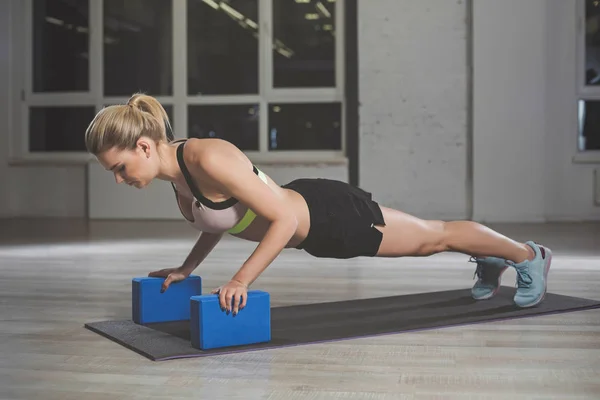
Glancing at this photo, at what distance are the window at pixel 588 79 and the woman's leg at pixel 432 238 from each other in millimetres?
4973

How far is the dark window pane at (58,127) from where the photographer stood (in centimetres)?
801

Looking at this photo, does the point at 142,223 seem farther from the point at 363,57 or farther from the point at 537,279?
the point at 537,279

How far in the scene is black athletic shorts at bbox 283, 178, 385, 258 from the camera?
2.34m

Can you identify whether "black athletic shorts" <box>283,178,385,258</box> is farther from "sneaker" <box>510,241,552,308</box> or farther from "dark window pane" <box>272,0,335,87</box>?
"dark window pane" <box>272,0,335,87</box>

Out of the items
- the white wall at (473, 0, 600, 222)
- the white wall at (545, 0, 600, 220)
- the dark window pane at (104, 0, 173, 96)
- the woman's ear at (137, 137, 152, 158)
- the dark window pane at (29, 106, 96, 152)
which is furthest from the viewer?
the dark window pane at (29, 106, 96, 152)

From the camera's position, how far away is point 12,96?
316 inches

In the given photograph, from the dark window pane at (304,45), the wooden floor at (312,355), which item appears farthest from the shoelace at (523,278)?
the dark window pane at (304,45)

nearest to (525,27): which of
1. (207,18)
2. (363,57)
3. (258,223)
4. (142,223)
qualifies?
(363,57)

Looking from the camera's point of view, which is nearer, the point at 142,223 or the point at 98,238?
the point at 98,238

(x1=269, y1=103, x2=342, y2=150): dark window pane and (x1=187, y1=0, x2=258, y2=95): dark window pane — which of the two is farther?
(x1=187, y1=0, x2=258, y2=95): dark window pane

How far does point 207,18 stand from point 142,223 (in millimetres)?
2007

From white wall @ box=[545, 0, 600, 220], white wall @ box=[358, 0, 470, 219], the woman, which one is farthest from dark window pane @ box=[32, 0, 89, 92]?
the woman

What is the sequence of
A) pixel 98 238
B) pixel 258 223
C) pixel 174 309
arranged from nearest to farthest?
1. pixel 258 223
2. pixel 174 309
3. pixel 98 238

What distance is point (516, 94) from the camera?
22.8ft
